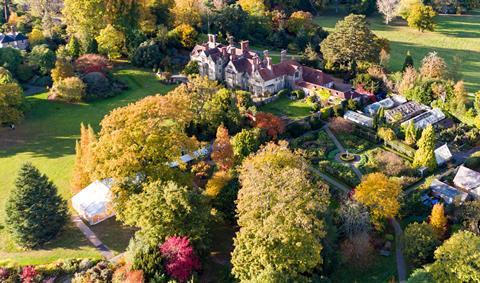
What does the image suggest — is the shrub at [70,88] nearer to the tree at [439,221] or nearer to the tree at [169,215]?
the tree at [169,215]

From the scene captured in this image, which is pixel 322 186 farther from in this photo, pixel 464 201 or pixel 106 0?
pixel 106 0

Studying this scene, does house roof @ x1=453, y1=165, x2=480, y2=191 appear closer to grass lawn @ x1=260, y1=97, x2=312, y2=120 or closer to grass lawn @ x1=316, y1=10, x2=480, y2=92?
grass lawn @ x1=260, y1=97, x2=312, y2=120

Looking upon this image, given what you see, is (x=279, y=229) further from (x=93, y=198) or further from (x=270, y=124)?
(x=270, y=124)

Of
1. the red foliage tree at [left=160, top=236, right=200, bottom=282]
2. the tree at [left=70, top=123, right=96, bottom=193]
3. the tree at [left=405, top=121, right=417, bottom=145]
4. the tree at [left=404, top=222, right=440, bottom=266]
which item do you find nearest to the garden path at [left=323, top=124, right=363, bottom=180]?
the tree at [left=405, top=121, right=417, bottom=145]

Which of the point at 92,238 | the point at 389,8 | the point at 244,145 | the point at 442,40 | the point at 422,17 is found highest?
the point at 389,8

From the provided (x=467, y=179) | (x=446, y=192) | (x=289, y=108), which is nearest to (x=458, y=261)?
(x=446, y=192)
